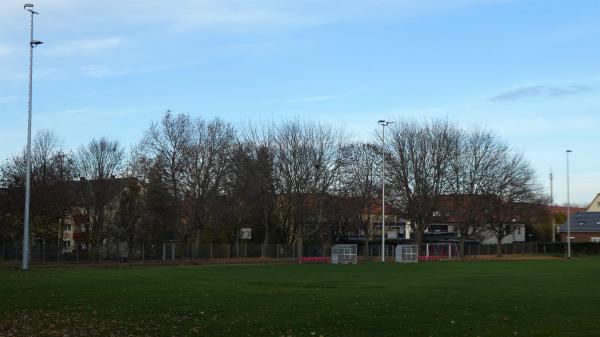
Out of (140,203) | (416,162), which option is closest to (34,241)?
(140,203)

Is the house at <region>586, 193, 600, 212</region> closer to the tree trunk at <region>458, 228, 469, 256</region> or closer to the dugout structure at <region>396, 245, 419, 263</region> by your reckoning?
the tree trunk at <region>458, 228, 469, 256</region>

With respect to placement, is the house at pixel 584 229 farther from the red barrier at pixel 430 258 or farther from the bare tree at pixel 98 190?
the bare tree at pixel 98 190

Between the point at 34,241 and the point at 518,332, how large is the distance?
69.7 meters

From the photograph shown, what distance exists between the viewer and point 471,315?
17172 mm

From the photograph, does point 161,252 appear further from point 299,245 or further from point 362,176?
point 362,176

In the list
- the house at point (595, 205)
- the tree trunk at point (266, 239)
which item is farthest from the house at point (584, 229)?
the tree trunk at point (266, 239)

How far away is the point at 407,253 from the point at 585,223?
6112cm

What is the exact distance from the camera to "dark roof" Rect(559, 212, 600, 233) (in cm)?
11625

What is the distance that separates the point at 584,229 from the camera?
11662cm

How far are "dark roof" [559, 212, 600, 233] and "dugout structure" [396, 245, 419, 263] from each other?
57.0 m

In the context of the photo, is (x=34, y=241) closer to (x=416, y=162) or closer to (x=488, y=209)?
(x=416, y=162)

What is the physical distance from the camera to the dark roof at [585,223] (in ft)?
381

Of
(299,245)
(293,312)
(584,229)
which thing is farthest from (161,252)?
(584,229)

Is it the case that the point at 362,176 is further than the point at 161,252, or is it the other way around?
the point at 362,176
